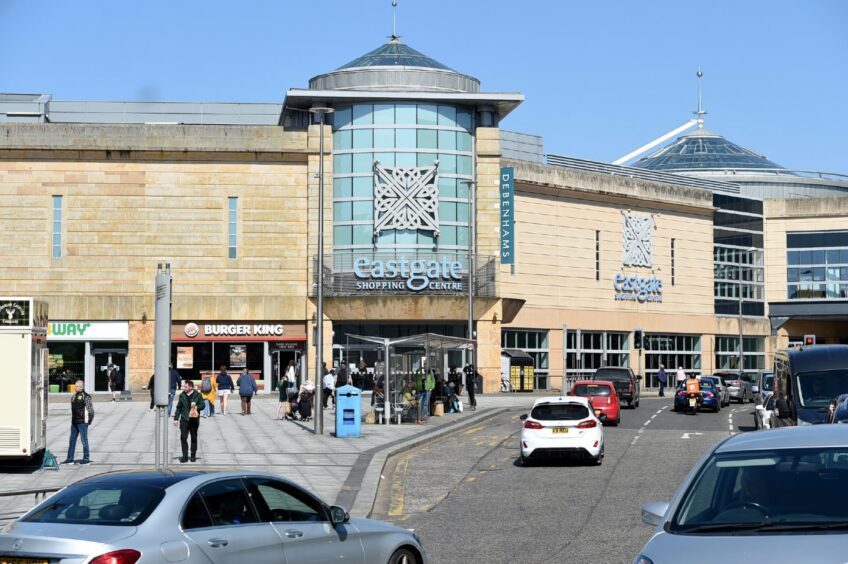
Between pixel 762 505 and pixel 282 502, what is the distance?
405cm

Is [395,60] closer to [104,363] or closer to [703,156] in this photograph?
[104,363]

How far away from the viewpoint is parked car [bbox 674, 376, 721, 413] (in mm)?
46812

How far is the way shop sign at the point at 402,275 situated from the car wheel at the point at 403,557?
5082cm

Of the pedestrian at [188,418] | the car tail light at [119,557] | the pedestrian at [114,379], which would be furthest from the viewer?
the pedestrian at [114,379]

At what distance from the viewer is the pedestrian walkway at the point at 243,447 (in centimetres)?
2268

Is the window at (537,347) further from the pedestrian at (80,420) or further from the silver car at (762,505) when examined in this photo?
the silver car at (762,505)

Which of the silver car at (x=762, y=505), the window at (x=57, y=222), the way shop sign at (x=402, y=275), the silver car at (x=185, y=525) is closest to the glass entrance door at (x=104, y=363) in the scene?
the window at (x=57, y=222)

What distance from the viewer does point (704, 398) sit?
4784cm

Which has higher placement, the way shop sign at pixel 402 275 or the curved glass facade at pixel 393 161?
the curved glass facade at pixel 393 161

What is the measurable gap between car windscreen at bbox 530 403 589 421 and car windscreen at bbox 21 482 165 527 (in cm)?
1799

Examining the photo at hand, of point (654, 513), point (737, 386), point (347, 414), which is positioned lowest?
point (737, 386)

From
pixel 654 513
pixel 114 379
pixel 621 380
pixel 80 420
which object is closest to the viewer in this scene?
pixel 654 513

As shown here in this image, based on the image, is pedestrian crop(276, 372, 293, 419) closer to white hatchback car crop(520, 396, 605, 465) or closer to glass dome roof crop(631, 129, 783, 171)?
white hatchback car crop(520, 396, 605, 465)

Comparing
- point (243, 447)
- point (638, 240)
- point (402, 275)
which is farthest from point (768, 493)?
point (638, 240)
